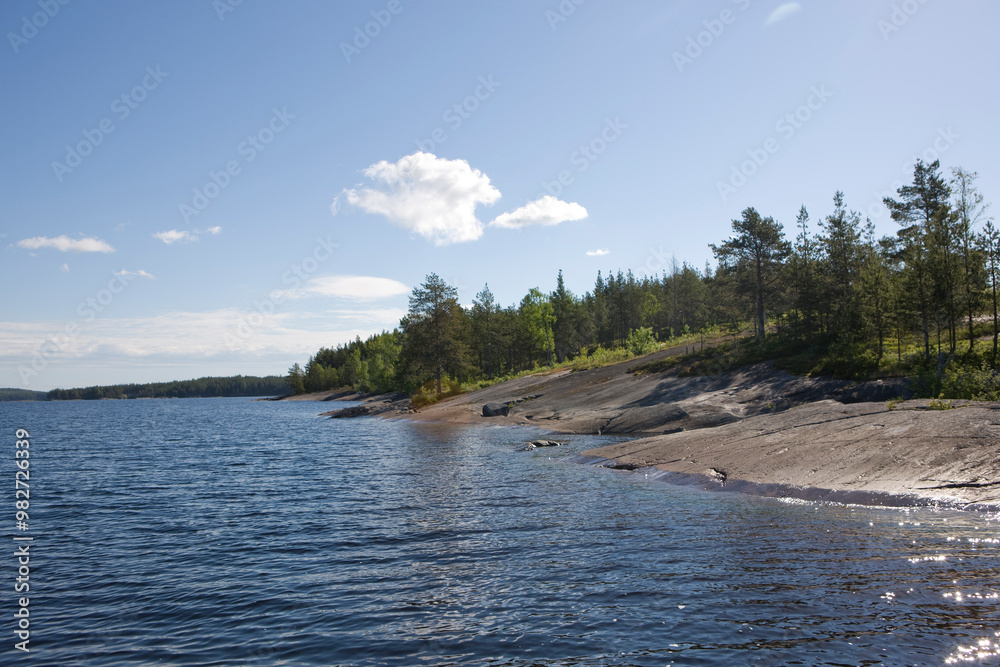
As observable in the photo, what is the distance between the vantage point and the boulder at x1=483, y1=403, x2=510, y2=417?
185 ft

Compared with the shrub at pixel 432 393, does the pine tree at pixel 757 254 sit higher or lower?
higher

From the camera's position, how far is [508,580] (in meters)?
11.8

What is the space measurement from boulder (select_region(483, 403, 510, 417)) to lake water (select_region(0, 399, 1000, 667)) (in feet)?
112

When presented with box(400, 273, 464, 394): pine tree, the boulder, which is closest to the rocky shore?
the boulder

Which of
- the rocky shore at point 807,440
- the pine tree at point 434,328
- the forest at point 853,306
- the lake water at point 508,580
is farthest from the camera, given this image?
the pine tree at point 434,328

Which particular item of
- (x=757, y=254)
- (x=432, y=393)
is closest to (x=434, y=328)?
(x=432, y=393)

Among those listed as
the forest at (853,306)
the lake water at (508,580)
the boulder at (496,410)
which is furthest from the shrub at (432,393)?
the lake water at (508,580)

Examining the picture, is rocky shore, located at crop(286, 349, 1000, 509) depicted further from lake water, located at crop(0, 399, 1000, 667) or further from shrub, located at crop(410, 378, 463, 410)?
shrub, located at crop(410, 378, 463, 410)

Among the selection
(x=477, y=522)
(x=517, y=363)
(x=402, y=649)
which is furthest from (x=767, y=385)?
(x=517, y=363)

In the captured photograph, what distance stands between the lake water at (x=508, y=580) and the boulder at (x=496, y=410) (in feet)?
112

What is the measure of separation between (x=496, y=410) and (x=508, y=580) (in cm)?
4503

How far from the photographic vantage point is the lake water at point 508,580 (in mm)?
8562

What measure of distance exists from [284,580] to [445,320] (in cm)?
6738

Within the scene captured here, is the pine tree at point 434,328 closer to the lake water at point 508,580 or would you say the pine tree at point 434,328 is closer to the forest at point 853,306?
the forest at point 853,306
